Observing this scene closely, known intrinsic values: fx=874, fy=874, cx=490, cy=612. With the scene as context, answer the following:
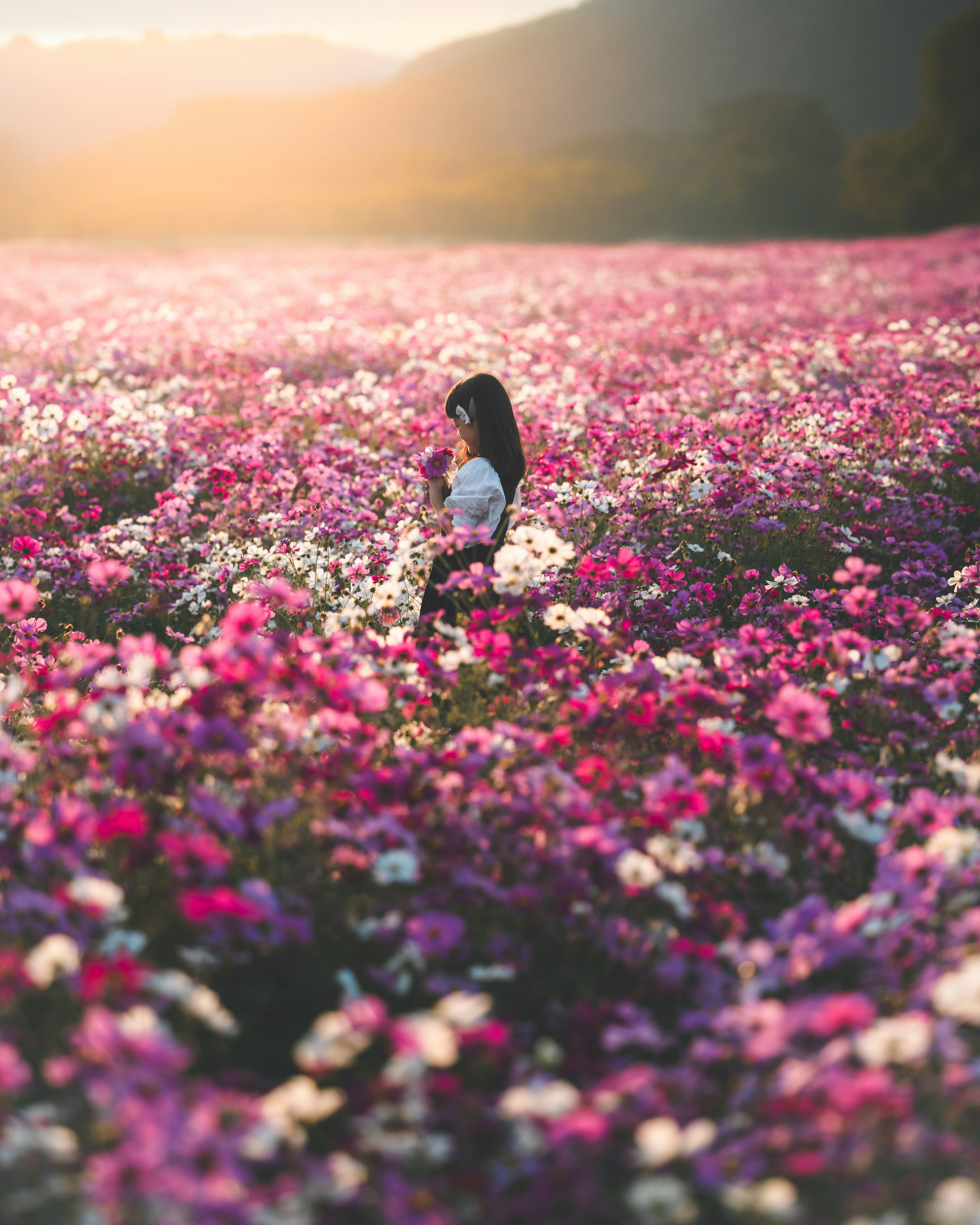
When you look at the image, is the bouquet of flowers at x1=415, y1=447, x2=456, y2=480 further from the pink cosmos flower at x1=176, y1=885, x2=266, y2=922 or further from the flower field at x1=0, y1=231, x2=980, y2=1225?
the pink cosmos flower at x1=176, y1=885, x2=266, y2=922

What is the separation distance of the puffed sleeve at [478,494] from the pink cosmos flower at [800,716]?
6.00 feet

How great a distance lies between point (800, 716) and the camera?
2.90 m

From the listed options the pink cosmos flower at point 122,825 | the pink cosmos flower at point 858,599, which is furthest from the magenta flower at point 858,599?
the pink cosmos flower at point 122,825

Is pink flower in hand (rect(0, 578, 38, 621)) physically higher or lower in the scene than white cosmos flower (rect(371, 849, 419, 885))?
higher

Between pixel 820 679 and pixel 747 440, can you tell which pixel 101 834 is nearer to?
pixel 820 679

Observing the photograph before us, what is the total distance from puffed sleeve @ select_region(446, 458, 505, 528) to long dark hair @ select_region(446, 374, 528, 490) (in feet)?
0.25

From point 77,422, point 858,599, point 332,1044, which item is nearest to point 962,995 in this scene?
point 332,1044

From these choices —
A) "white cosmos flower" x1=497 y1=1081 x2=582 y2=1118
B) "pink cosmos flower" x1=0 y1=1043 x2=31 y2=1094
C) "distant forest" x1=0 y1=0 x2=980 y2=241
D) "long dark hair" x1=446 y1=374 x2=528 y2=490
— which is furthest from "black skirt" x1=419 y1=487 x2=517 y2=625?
"distant forest" x1=0 y1=0 x2=980 y2=241

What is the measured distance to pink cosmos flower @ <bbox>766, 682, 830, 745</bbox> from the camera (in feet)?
9.37

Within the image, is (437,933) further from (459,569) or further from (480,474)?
(480,474)

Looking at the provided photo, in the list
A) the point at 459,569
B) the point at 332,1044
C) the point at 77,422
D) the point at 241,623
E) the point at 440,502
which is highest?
the point at 77,422

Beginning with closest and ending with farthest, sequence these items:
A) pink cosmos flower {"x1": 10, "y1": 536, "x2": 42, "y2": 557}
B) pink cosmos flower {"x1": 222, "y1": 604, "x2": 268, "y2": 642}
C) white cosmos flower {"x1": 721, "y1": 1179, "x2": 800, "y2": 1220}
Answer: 1. white cosmos flower {"x1": 721, "y1": 1179, "x2": 800, "y2": 1220}
2. pink cosmos flower {"x1": 222, "y1": 604, "x2": 268, "y2": 642}
3. pink cosmos flower {"x1": 10, "y1": 536, "x2": 42, "y2": 557}

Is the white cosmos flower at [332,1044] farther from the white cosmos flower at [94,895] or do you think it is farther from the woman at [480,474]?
the woman at [480,474]

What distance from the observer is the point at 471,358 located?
10.8m
